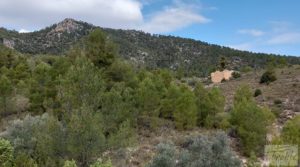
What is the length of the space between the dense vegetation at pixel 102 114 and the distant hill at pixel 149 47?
7086cm

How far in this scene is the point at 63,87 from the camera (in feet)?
84.4

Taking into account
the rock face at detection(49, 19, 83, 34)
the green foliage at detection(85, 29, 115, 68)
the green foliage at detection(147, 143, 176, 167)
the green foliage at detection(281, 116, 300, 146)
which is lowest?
the green foliage at detection(147, 143, 176, 167)

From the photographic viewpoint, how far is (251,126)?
115ft

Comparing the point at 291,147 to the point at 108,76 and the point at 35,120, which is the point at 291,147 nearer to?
the point at 35,120

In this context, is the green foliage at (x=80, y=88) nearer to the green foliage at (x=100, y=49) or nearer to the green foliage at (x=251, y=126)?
the green foliage at (x=100, y=49)

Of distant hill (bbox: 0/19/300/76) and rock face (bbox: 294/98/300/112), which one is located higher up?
distant hill (bbox: 0/19/300/76)

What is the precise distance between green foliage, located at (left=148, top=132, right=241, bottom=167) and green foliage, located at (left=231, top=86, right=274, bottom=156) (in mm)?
10404

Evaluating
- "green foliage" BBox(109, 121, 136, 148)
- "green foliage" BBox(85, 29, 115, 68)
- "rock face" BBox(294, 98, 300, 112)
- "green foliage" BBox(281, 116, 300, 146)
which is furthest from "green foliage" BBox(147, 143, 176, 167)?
"rock face" BBox(294, 98, 300, 112)

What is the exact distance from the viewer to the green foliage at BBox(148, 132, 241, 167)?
75.2 ft

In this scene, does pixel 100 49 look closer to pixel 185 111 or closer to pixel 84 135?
pixel 185 111

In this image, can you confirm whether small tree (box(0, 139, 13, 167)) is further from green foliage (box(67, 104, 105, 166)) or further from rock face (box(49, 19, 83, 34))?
rock face (box(49, 19, 83, 34))

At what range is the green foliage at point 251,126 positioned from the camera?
113ft

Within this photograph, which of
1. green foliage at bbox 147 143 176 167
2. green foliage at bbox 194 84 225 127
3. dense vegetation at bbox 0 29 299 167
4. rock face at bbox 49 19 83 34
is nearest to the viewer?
green foliage at bbox 147 143 176 167

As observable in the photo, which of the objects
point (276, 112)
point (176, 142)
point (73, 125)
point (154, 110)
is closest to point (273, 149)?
point (73, 125)
